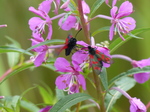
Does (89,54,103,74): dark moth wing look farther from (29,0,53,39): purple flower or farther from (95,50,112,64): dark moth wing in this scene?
(29,0,53,39): purple flower

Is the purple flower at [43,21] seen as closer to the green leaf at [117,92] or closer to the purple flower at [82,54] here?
the purple flower at [82,54]

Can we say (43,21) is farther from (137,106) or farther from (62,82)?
(137,106)

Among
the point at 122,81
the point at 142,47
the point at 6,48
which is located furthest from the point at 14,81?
the point at 6,48

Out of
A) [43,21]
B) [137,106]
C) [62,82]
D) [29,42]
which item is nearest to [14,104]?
[62,82]

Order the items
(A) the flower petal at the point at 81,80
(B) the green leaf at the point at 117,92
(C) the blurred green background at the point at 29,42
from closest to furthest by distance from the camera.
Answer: (A) the flower petal at the point at 81,80
(B) the green leaf at the point at 117,92
(C) the blurred green background at the point at 29,42

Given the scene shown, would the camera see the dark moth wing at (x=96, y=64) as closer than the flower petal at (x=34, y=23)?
Yes

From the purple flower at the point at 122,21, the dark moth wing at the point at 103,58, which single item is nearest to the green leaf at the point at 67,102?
the dark moth wing at the point at 103,58

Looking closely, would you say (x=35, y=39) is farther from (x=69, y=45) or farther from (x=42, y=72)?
(x=42, y=72)

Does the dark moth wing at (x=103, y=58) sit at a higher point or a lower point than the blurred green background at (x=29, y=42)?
higher
